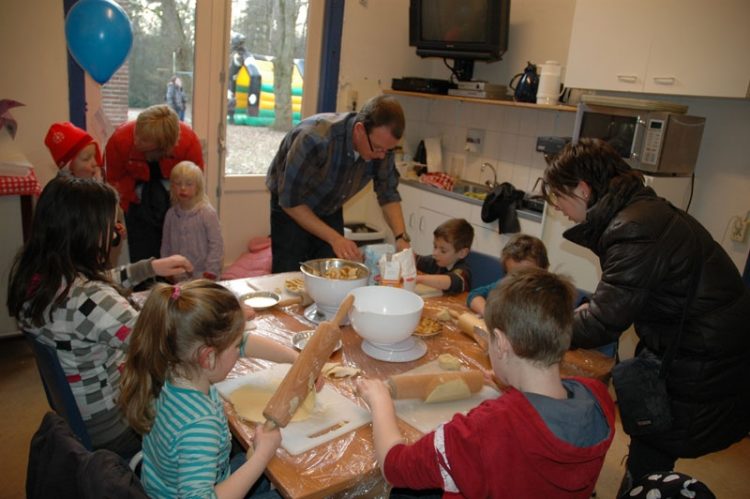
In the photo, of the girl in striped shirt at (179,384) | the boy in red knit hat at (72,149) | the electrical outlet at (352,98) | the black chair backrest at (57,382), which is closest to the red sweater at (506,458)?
the girl in striped shirt at (179,384)

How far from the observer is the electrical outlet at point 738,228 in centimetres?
297

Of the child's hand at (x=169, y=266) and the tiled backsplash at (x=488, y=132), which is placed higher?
the tiled backsplash at (x=488, y=132)

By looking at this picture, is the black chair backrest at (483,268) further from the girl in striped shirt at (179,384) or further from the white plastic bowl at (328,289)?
the girl in striped shirt at (179,384)

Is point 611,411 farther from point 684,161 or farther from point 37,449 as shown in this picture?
point 684,161

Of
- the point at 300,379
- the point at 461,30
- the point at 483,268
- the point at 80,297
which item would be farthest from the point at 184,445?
the point at 461,30

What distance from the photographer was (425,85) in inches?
168

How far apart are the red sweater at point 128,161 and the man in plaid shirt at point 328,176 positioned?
629mm

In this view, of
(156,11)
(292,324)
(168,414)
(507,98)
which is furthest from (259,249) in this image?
(168,414)

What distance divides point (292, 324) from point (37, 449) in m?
0.85

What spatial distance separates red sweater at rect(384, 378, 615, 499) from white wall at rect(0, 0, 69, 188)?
118 inches

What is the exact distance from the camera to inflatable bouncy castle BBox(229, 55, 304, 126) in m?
3.94

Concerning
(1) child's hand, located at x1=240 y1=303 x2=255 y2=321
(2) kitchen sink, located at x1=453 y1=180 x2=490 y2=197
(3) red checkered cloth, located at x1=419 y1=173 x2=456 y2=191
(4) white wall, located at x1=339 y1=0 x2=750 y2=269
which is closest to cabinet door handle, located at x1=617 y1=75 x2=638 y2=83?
(4) white wall, located at x1=339 y1=0 x2=750 y2=269

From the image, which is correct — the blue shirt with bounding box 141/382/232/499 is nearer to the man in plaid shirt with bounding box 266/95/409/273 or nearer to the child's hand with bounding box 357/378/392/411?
the child's hand with bounding box 357/378/392/411

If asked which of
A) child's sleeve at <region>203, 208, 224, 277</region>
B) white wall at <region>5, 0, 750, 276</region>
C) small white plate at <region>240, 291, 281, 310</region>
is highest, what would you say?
white wall at <region>5, 0, 750, 276</region>
